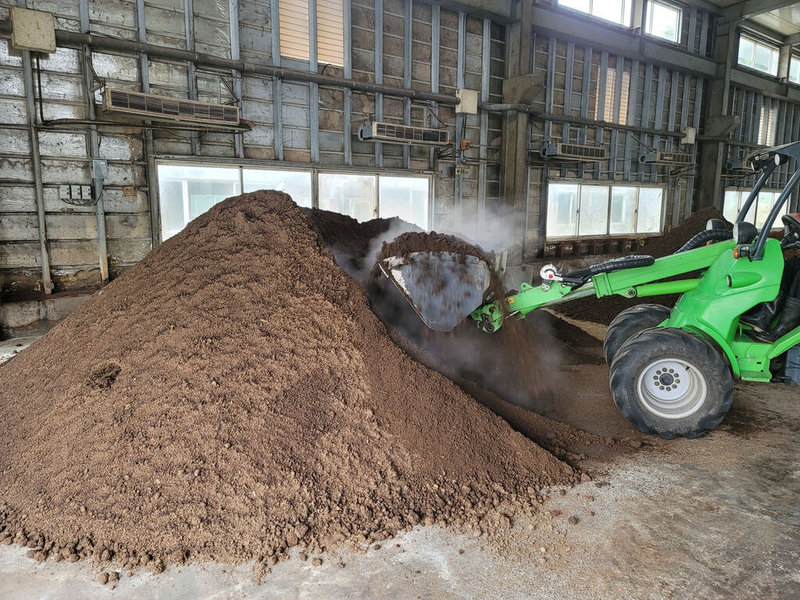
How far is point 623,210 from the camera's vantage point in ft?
52.7

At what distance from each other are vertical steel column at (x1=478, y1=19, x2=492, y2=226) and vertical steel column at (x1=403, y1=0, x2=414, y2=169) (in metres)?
2.02

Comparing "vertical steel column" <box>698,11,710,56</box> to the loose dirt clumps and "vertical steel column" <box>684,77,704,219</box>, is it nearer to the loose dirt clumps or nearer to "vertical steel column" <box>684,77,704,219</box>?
"vertical steel column" <box>684,77,704,219</box>

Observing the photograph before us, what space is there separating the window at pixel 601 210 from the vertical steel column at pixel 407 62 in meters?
4.54

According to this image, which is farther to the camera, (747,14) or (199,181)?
(747,14)

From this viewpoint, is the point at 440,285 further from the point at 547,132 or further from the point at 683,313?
the point at 547,132

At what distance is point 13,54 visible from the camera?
25.6 feet

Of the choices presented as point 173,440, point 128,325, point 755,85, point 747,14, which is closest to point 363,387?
point 173,440

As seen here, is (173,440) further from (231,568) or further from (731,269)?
(731,269)

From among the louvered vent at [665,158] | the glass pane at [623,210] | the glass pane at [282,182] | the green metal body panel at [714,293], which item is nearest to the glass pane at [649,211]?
the glass pane at [623,210]

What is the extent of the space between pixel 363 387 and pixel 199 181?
6851mm

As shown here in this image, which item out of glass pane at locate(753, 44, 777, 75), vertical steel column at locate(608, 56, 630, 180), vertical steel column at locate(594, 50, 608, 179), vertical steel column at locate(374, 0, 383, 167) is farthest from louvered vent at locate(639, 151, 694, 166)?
vertical steel column at locate(374, 0, 383, 167)

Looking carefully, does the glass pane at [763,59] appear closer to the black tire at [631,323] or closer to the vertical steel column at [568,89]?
the vertical steel column at [568,89]

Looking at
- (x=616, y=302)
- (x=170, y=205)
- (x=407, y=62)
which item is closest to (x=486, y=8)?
(x=407, y=62)

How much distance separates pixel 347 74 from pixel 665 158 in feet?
33.2
